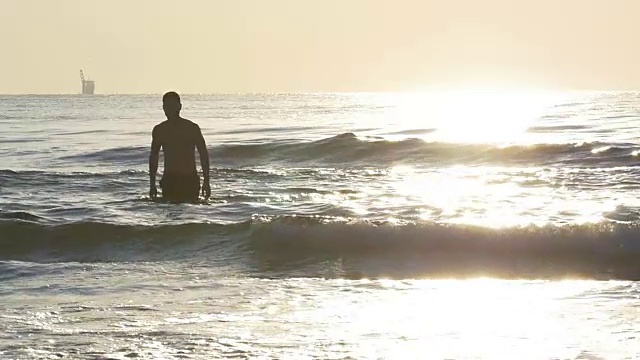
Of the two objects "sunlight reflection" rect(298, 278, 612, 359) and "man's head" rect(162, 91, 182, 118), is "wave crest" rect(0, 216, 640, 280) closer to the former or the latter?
"sunlight reflection" rect(298, 278, 612, 359)

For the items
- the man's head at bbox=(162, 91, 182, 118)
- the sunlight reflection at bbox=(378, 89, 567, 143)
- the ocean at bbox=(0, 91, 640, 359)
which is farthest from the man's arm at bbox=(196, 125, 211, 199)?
the sunlight reflection at bbox=(378, 89, 567, 143)

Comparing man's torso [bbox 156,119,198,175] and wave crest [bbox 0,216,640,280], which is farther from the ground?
man's torso [bbox 156,119,198,175]

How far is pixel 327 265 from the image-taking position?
955 cm

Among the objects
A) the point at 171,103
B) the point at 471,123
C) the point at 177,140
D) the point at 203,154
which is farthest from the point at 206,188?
the point at 471,123

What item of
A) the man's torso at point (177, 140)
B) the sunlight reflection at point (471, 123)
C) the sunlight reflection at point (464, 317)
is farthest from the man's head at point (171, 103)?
the sunlight reflection at point (471, 123)

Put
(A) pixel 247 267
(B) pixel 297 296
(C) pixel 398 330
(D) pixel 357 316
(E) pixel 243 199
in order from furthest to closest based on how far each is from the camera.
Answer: (E) pixel 243 199
(A) pixel 247 267
(B) pixel 297 296
(D) pixel 357 316
(C) pixel 398 330

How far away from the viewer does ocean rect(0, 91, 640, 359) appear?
6023 millimetres

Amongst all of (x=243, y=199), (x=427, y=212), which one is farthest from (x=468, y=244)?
(x=243, y=199)

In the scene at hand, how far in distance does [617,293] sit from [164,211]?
682cm

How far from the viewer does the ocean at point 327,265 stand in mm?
6023

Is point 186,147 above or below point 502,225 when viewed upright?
above

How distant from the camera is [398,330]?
6.32 m

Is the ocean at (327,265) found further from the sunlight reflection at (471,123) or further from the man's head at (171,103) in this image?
the sunlight reflection at (471,123)

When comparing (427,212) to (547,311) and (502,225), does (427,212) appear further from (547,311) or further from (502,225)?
(547,311)
